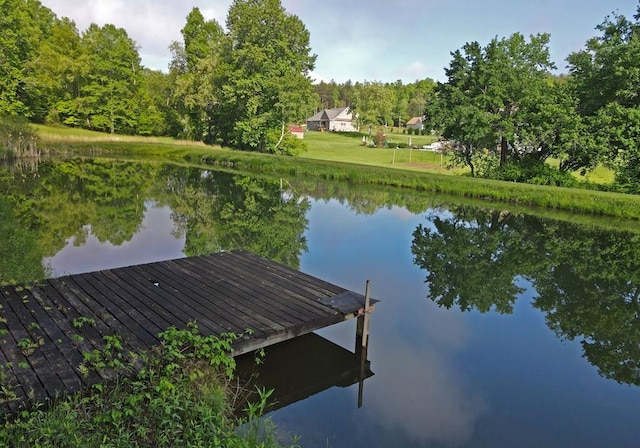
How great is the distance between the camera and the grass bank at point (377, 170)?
74.7ft

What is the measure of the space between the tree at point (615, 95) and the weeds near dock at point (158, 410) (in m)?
27.1

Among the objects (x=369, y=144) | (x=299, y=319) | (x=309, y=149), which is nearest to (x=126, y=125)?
(x=309, y=149)

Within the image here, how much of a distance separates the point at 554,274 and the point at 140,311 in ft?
37.7

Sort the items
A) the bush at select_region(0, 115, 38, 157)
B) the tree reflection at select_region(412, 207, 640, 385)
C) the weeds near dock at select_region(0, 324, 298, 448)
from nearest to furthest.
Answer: the weeds near dock at select_region(0, 324, 298, 448), the tree reflection at select_region(412, 207, 640, 385), the bush at select_region(0, 115, 38, 157)

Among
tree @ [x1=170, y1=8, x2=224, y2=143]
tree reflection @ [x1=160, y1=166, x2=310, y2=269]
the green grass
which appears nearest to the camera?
tree reflection @ [x1=160, y1=166, x2=310, y2=269]

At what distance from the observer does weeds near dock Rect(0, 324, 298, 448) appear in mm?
4051

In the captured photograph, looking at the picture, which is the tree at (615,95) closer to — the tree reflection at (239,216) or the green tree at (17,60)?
the tree reflection at (239,216)

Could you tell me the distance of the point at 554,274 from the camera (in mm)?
13078

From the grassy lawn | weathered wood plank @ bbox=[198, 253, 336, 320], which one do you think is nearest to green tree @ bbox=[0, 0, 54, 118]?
the grassy lawn

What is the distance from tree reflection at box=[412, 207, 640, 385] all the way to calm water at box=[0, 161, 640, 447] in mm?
56

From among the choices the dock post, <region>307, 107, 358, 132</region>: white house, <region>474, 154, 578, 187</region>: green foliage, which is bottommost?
the dock post

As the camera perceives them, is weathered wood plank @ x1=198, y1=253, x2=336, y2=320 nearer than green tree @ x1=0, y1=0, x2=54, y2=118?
Yes

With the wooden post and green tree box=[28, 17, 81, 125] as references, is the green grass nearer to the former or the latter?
green tree box=[28, 17, 81, 125]

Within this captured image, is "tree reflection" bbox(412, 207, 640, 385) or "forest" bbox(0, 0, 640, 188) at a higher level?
"forest" bbox(0, 0, 640, 188)
